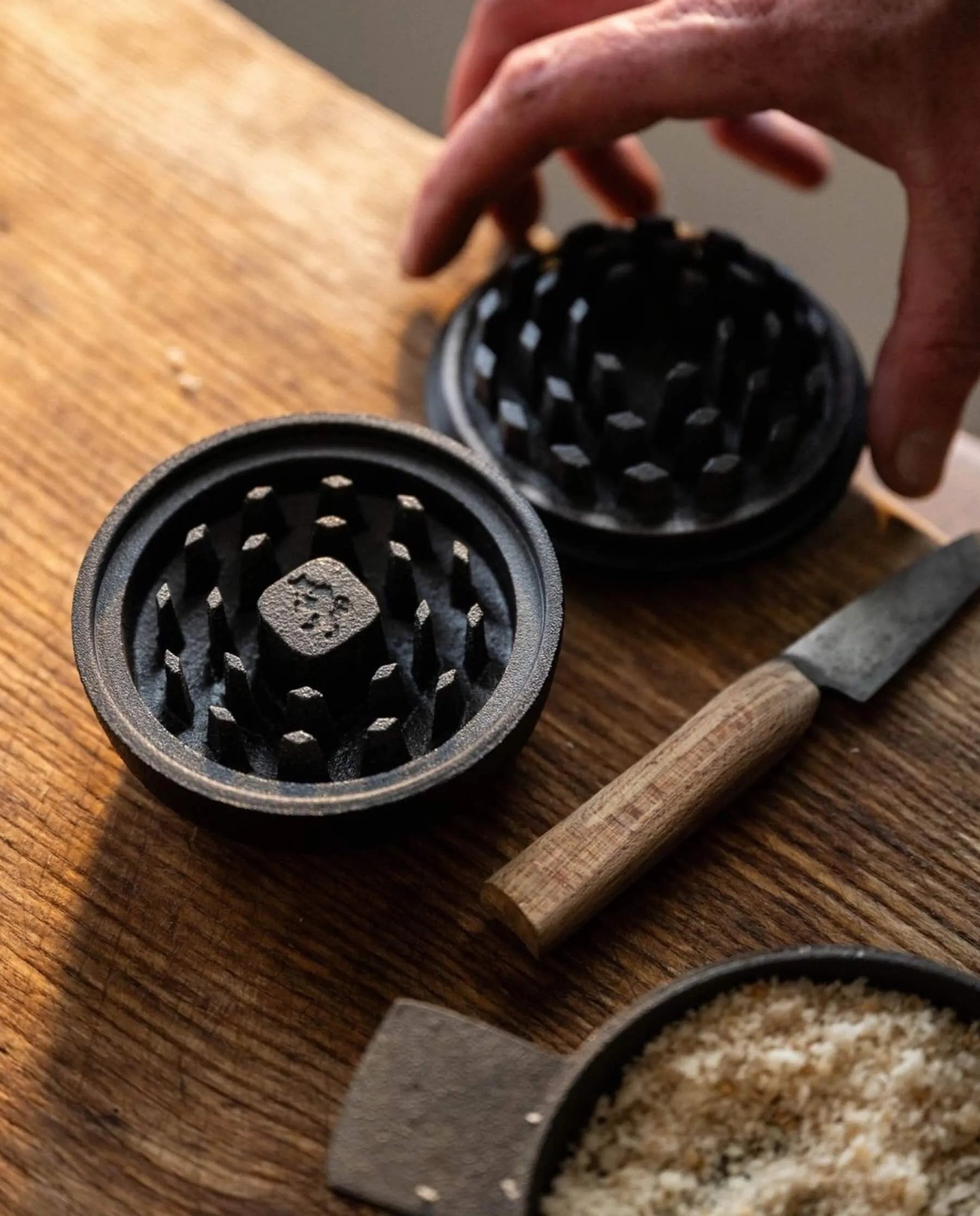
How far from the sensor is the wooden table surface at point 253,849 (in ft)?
2.48

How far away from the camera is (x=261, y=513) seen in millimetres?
885

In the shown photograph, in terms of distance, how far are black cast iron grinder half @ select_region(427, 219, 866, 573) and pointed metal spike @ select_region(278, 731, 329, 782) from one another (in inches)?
11.5

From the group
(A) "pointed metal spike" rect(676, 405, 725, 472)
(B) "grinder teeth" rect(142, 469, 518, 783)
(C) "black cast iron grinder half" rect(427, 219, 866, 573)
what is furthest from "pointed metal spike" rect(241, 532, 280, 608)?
(A) "pointed metal spike" rect(676, 405, 725, 472)

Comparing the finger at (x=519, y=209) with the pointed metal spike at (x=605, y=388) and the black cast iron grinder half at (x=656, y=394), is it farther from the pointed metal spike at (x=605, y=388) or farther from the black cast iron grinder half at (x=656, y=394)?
the pointed metal spike at (x=605, y=388)

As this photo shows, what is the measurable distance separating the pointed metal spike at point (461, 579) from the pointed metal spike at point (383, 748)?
0.38ft

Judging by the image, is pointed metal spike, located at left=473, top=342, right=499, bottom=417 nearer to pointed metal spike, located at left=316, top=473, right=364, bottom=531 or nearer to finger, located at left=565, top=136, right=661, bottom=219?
pointed metal spike, located at left=316, top=473, right=364, bottom=531

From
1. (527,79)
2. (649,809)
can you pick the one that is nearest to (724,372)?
(527,79)

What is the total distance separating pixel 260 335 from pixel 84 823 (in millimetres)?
467

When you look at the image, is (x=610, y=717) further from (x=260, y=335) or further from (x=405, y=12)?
(x=405, y=12)

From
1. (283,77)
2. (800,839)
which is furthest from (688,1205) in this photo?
(283,77)

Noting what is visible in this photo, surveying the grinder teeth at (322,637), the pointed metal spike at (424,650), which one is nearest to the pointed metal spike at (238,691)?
the grinder teeth at (322,637)

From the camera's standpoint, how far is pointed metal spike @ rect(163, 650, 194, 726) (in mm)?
794

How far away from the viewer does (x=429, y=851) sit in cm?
85

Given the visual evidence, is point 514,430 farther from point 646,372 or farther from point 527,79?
point 527,79
